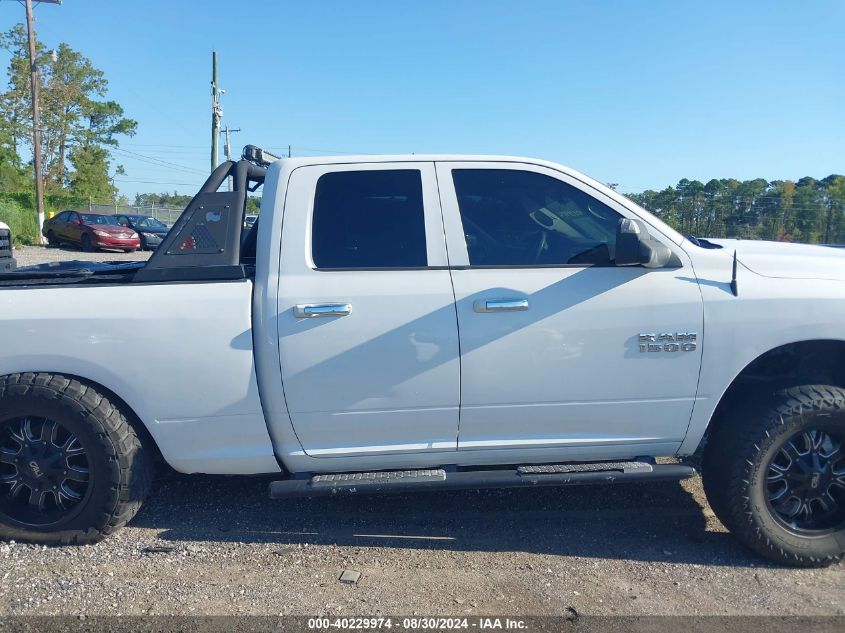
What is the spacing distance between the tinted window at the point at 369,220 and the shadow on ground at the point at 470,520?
154 centimetres

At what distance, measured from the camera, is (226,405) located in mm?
3447

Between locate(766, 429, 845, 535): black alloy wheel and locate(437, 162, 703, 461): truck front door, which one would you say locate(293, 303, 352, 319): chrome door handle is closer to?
locate(437, 162, 703, 461): truck front door

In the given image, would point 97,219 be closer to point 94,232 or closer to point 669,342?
point 94,232

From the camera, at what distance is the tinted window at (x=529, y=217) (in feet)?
11.7

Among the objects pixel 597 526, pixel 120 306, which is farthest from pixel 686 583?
pixel 120 306

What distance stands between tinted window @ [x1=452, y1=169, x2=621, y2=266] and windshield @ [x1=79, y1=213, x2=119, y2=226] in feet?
85.5

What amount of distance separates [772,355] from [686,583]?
1269 millimetres

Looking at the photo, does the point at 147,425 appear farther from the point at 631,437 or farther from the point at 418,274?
the point at 631,437

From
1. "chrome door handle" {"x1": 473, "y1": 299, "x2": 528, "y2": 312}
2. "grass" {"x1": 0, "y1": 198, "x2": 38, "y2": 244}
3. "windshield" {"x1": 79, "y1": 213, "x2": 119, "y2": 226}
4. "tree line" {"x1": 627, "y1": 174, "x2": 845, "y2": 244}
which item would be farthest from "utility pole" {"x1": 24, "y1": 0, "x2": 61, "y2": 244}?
"chrome door handle" {"x1": 473, "y1": 299, "x2": 528, "y2": 312}

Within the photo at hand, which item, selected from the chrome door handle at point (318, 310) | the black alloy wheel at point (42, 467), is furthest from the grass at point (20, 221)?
the chrome door handle at point (318, 310)

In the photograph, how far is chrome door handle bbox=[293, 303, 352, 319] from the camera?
11.0ft

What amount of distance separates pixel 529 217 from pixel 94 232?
85.1 feet

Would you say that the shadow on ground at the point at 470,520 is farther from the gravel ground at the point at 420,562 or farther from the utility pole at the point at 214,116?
the utility pole at the point at 214,116

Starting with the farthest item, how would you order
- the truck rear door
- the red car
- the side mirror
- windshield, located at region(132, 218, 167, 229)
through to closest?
windshield, located at region(132, 218, 167, 229)
the red car
the truck rear door
the side mirror
